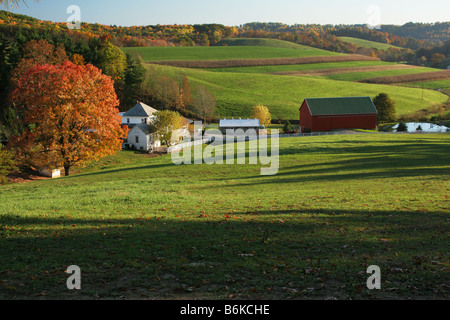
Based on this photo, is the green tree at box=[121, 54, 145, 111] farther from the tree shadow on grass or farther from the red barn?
the tree shadow on grass

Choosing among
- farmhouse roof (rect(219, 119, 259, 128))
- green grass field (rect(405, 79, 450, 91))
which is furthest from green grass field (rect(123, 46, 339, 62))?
farmhouse roof (rect(219, 119, 259, 128))

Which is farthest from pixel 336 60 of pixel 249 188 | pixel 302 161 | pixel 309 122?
pixel 249 188

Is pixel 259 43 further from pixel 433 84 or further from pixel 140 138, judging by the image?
pixel 140 138

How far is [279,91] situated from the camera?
11344 cm

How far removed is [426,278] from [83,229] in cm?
1000

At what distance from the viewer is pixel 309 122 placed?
80.4 meters

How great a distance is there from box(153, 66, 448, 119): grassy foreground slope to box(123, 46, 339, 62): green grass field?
754 inches

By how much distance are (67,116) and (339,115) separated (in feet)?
186

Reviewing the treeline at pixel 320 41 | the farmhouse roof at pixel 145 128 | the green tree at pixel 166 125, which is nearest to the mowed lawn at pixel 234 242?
the farmhouse roof at pixel 145 128

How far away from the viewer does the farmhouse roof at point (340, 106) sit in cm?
7944

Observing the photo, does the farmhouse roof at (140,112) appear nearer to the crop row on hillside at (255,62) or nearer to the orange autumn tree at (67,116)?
the orange autumn tree at (67,116)

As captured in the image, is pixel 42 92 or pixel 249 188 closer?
pixel 249 188

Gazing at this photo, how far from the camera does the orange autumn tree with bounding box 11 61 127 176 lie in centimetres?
3825

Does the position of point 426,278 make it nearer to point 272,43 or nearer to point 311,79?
point 311,79
